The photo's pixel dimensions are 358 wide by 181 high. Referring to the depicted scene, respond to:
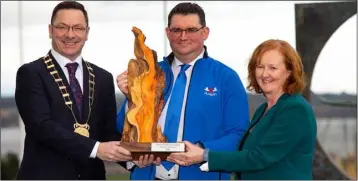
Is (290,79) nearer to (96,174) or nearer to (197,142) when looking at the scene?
(197,142)

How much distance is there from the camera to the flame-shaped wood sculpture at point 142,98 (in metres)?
2.81

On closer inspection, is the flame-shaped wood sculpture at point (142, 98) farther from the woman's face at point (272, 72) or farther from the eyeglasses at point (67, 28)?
the woman's face at point (272, 72)

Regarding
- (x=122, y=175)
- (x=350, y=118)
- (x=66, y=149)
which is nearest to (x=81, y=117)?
(x=66, y=149)

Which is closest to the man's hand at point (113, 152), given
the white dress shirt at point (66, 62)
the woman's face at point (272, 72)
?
the white dress shirt at point (66, 62)

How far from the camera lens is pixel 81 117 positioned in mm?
2883

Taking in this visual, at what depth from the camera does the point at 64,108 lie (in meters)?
2.86

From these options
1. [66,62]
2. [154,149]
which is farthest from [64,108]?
[154,149]

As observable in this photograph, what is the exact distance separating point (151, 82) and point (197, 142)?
312 millimetres

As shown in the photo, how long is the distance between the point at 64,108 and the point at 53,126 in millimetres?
94

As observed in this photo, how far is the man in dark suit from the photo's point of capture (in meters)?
2.82

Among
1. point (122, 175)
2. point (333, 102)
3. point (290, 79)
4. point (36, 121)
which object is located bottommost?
point (122, 175)

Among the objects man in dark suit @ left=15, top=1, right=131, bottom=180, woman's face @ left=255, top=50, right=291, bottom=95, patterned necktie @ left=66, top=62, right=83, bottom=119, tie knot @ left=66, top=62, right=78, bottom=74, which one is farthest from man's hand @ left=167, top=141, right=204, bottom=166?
tie knot @ left=66, top=62, right=78, bottom=74

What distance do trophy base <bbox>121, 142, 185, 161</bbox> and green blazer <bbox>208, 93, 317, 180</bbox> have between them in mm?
251

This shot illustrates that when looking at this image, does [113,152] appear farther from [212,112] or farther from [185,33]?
[185,33]
